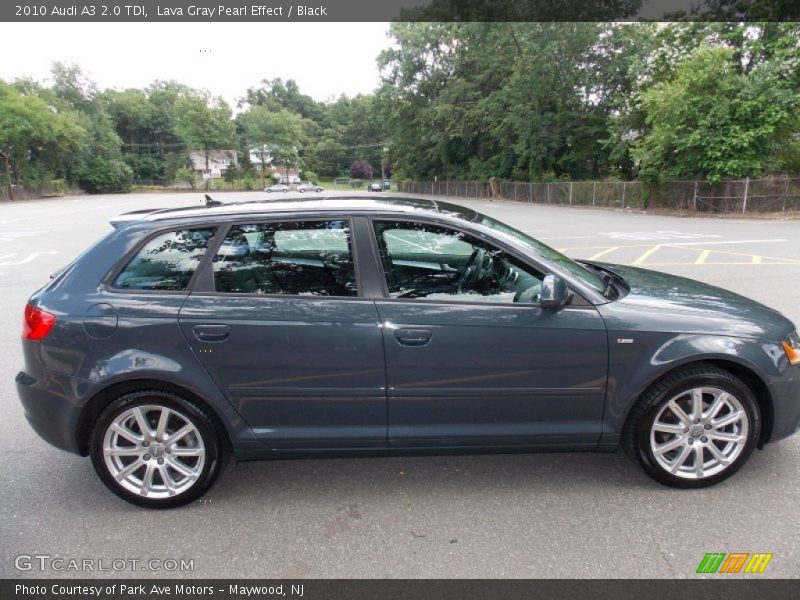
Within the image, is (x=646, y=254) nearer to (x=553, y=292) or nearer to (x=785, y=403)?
(x=785, y=403)

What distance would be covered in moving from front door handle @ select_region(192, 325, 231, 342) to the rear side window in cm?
28

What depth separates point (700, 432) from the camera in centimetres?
303

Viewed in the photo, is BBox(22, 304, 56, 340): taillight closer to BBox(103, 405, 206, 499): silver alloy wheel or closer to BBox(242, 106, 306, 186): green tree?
BBox(103, 405, 206, 499): silver alloy wheel

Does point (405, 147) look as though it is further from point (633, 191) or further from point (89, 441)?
point (89, 441)

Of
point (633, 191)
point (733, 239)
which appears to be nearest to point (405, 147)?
point (633, 191)

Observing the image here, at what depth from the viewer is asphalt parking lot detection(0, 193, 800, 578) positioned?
2.57 metres

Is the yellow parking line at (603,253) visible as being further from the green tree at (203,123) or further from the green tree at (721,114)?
the green tree at (203,123)

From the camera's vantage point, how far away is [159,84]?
12025cm

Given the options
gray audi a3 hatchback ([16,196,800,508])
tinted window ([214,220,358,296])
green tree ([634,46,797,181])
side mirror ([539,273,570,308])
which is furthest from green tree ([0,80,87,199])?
side mirror ([539,273,570,308])

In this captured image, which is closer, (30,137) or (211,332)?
(211,332)

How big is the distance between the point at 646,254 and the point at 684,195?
15317 mm

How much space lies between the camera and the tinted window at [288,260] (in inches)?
119

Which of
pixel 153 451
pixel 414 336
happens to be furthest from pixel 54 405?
pixel 414 336
